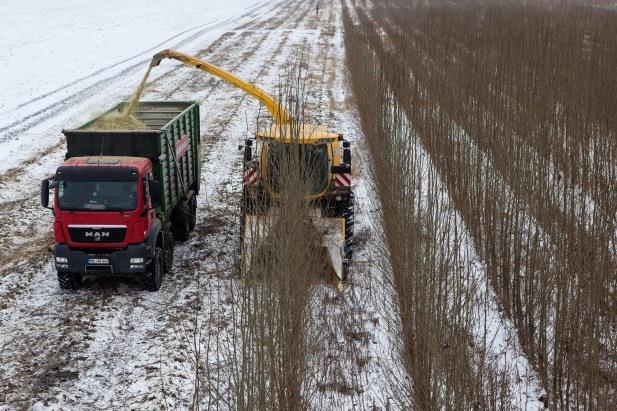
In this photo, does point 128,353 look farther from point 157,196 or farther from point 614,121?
point 614,121

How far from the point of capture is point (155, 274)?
13.0 m

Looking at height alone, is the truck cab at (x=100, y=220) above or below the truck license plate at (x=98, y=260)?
above

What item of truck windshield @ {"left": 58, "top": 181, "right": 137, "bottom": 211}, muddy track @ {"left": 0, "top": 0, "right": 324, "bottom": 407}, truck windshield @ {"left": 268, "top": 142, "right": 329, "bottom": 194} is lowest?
muddy track @ {"left": 0, "top": 0, "right": 324, "bottom": 407}

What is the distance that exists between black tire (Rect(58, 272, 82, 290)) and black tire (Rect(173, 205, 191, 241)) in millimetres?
2684

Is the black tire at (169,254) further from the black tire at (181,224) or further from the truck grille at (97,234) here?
the truck grille at (97,234)

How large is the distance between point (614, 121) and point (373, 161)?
5.26m

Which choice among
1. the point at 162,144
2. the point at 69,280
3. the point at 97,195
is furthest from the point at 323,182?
the point at 69,280

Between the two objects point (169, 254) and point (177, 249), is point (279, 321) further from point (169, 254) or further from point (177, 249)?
point (177, 249)

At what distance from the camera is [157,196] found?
41.7ft

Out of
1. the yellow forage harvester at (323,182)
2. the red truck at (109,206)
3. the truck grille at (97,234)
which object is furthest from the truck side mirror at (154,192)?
the yellow forage harvester at (323,182)

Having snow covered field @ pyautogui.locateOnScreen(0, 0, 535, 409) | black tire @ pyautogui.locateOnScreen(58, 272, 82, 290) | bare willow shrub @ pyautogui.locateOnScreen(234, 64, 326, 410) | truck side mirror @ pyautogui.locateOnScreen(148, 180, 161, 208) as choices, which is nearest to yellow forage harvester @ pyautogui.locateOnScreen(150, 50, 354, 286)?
snow covered field @ pyautogui.locateOnScreen(0, 0, 535, 409)

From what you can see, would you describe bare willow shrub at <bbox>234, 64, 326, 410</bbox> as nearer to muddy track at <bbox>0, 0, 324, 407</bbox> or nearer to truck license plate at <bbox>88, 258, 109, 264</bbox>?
muddy track at <bbox>0, 0, 324, 407</bbox>

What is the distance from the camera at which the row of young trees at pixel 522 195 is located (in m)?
7.92

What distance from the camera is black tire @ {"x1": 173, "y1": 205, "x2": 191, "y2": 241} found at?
50.1 feet
